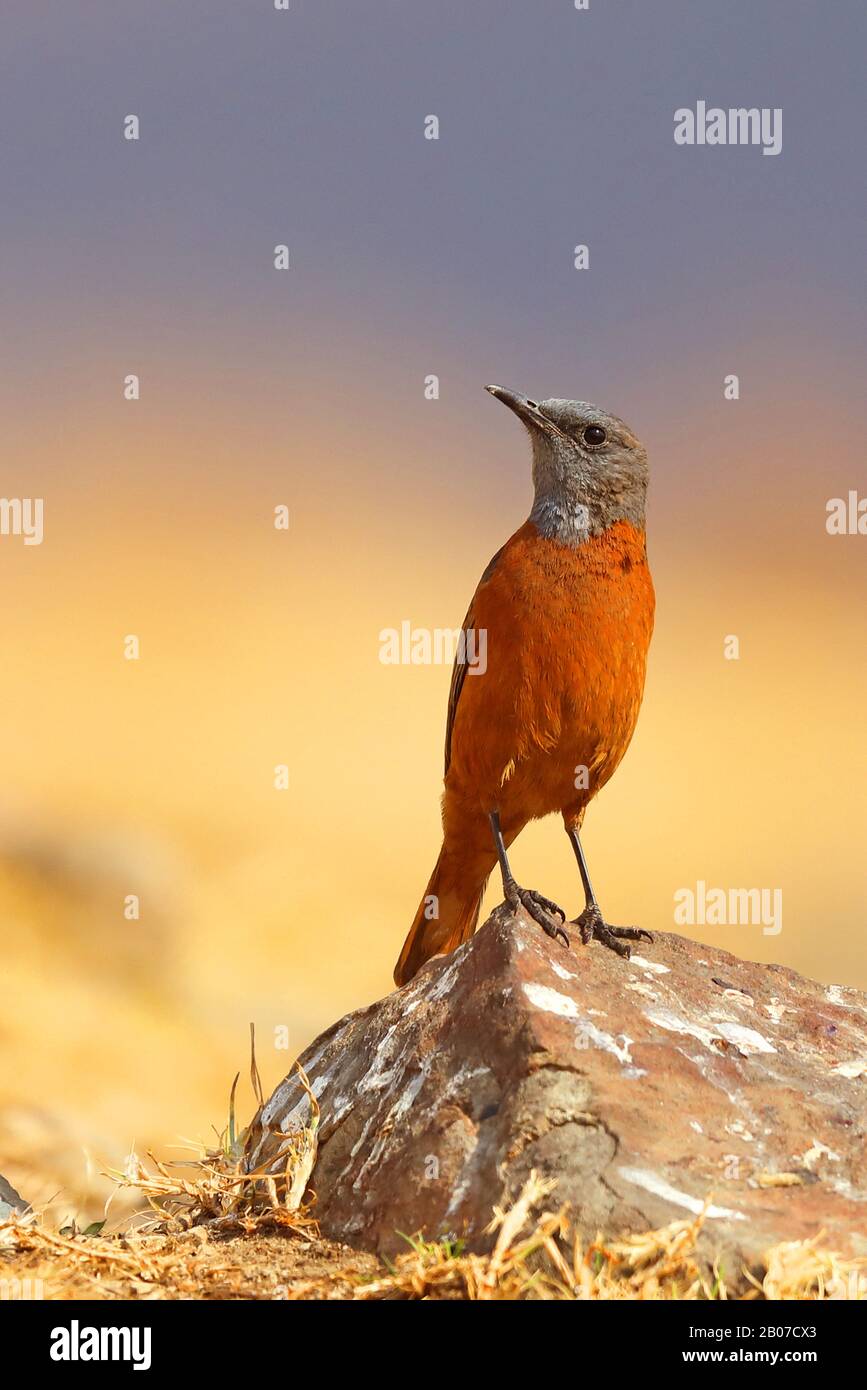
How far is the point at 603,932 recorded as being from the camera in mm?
5352

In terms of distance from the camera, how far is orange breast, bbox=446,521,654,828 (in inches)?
222

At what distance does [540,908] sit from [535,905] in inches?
1.4

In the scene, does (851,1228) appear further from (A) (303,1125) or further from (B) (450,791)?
(B) (450,791)

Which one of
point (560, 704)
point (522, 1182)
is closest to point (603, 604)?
point (560, 704)

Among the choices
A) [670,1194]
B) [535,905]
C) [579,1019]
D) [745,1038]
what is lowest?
[670,1194]

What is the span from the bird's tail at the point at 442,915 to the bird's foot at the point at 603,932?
2.93 feet

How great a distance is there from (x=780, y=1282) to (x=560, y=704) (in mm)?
2842

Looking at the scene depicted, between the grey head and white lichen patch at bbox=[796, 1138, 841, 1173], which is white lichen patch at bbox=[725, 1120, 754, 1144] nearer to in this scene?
white lichen patch at bbox=[796, 1138, 841, 1173]

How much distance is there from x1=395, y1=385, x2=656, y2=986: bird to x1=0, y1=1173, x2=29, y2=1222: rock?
81.3 inches

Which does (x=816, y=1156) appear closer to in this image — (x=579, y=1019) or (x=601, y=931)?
(x=579, y=1019)

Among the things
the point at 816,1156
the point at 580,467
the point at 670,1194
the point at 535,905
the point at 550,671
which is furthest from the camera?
the point at 580,467

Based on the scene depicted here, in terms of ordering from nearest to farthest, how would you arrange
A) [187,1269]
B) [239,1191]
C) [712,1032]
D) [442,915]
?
[187,1269] < [239,1191] < [712,1032] < [442,915]

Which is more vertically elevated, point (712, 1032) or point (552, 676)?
point (552, 676)

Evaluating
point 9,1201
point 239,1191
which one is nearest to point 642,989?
point 239,1191
